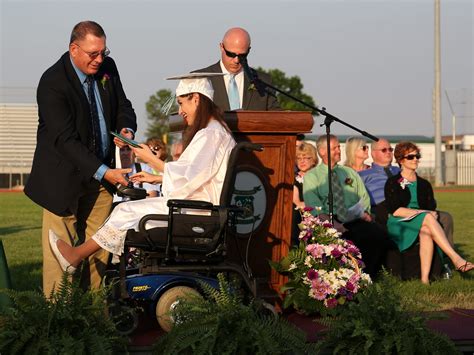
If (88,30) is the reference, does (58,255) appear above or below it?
below

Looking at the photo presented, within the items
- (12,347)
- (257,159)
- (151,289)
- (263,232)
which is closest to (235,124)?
(257,159)

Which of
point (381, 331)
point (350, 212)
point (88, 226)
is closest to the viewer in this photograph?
point (381, 331)

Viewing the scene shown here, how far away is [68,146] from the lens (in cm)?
692

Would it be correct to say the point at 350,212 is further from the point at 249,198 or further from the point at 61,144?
the point at 61,144

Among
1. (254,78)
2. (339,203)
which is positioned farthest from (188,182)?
(339,203)

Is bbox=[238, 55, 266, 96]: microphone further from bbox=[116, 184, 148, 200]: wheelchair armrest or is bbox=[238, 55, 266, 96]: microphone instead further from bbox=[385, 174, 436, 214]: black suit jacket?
bbox=[385, 174, 436, 214]: black suit jacket

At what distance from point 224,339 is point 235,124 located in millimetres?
2014

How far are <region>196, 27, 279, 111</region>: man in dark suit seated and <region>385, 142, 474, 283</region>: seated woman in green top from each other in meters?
2.34

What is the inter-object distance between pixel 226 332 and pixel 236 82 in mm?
3328

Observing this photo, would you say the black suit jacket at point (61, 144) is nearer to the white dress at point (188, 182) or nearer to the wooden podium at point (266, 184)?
the white dress at point (188, 182)

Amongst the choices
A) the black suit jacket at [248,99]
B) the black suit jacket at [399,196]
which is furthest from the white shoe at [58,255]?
the black suit jacket at [399,196]

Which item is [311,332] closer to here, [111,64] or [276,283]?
[276,283]

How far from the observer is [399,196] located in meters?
10.4

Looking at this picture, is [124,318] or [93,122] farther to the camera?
[93,122]
